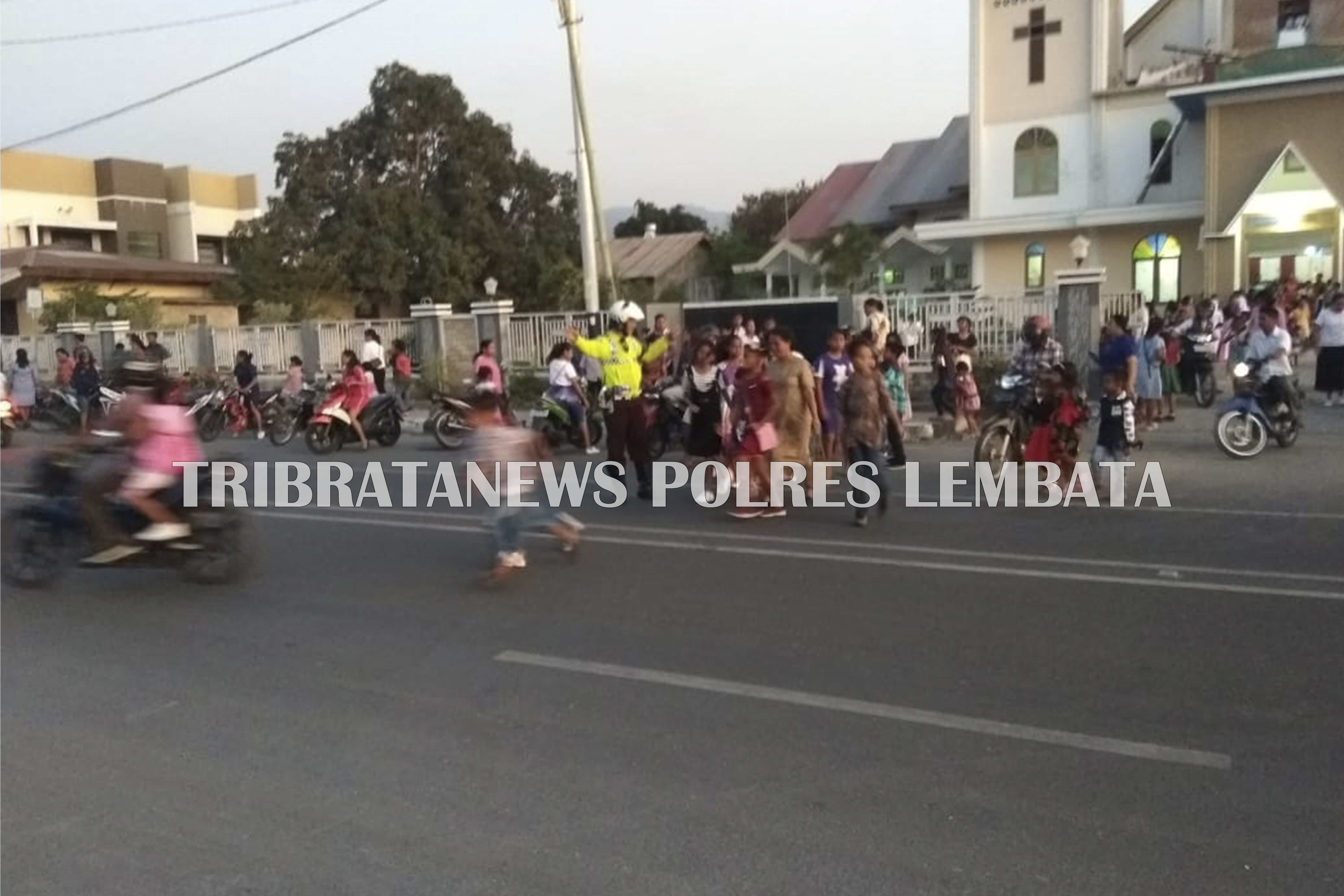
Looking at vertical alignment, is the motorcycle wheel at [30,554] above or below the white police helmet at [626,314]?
below

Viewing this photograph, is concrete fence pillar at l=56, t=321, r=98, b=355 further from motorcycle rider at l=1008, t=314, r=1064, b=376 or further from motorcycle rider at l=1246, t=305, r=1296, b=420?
motorcycle rider at l=1246, t=305, r=1296, b=420

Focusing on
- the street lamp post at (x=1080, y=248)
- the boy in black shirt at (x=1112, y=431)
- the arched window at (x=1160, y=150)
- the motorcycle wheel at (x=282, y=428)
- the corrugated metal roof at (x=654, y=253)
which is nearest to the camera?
the boy in black shirt at (x=1112, y=431)

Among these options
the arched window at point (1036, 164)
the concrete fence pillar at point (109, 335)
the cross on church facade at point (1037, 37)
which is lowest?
the concrete fence pillar at point (109, 335)

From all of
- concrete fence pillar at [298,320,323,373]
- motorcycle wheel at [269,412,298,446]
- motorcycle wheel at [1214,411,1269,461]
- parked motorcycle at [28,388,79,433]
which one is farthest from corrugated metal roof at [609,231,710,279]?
motorcycle wheel at [1214,411,1269,461]

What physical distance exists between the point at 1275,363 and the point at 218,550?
10728 mm

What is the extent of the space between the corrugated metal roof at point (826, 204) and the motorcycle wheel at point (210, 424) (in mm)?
25779

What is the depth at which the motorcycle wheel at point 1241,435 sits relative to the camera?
41.0 ft

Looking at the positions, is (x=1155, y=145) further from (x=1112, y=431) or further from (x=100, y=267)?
(x=100, y=267)

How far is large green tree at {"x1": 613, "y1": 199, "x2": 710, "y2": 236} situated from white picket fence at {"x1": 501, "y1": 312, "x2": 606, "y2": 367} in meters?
52.4

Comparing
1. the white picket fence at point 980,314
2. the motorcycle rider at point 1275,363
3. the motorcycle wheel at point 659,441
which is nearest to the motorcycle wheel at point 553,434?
the motorcycle wheel at point 659,441

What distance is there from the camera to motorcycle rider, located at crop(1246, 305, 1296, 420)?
1270 cm

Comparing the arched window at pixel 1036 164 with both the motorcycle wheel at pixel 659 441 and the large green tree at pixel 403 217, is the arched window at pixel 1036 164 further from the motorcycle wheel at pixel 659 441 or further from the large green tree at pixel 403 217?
the motorcycle wheel at pixel 659 441

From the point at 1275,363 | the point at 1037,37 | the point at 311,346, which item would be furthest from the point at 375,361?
the point at 1037,37

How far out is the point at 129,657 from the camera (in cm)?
641
